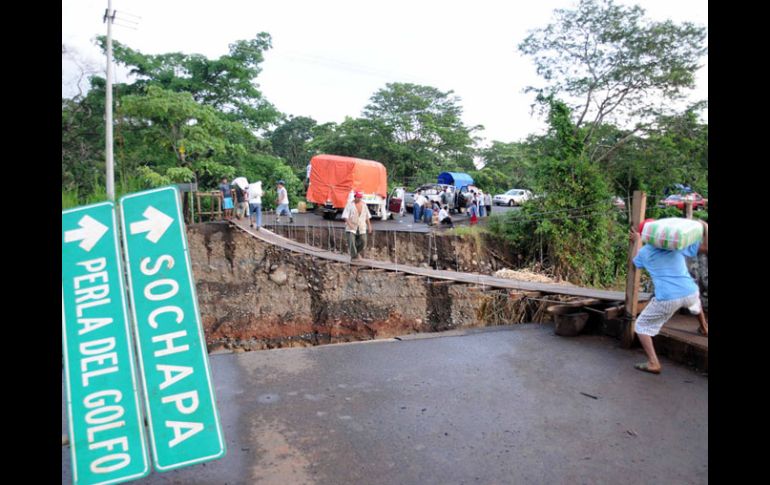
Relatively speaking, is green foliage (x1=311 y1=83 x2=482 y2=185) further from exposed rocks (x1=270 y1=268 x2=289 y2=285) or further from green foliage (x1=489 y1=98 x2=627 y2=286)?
exposed rocks (x1=270 y1=268 x2=289 y2=285)

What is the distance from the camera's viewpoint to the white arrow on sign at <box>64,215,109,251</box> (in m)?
2.10

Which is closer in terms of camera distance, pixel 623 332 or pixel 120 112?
pixel 623 332

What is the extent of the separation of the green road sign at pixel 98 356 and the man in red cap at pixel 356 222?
348 inches

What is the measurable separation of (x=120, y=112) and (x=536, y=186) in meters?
13.7

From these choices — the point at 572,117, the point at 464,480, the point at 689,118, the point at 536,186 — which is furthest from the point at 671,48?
the point at 464,480

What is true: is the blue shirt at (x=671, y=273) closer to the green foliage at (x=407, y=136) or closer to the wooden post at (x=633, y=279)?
the wooden post at (x=633, y=279)

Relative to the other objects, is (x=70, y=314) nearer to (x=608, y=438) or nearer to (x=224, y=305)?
(x=608, y=438)

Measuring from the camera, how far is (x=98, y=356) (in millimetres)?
2111

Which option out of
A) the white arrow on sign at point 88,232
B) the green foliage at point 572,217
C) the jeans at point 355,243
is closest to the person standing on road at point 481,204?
the green foliage at point 572,217

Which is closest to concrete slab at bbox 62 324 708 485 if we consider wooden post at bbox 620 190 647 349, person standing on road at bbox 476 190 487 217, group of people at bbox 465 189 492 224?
wooden post at bbox 620 190 647 349

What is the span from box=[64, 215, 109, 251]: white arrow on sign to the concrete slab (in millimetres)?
1541

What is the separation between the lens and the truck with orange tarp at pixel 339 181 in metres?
18.4
